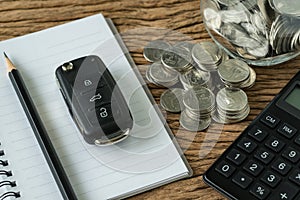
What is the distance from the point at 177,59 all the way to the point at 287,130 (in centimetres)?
16

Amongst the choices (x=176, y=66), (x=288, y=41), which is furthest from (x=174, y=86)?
(x=288, y=41)

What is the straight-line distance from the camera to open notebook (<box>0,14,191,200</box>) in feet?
2.32

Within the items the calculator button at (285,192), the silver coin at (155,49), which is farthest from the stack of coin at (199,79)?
the calculator button at (285,192)

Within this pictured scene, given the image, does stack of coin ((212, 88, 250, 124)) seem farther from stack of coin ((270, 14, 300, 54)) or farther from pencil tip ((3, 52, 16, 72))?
pencil tip ((3, 52, 16, 72))

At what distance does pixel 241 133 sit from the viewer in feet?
2.35

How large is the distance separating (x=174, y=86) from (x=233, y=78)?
0.22 ft

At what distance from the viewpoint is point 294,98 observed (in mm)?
732

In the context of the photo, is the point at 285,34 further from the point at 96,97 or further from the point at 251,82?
the point at 96,97

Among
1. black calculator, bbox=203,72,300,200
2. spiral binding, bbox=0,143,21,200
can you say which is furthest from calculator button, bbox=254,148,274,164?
spiral binding, bbox=0,143,21,200

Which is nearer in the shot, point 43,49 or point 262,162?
point 262,162

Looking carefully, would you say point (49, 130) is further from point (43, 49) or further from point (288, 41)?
point (288, 41)

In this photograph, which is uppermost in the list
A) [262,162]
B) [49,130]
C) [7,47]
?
[7,47]

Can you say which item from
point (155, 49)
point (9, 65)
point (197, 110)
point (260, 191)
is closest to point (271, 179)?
point (260, 191)

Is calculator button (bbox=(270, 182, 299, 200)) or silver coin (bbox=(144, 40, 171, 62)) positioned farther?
silver coin (bbox=(144, 40, 171, 62))
